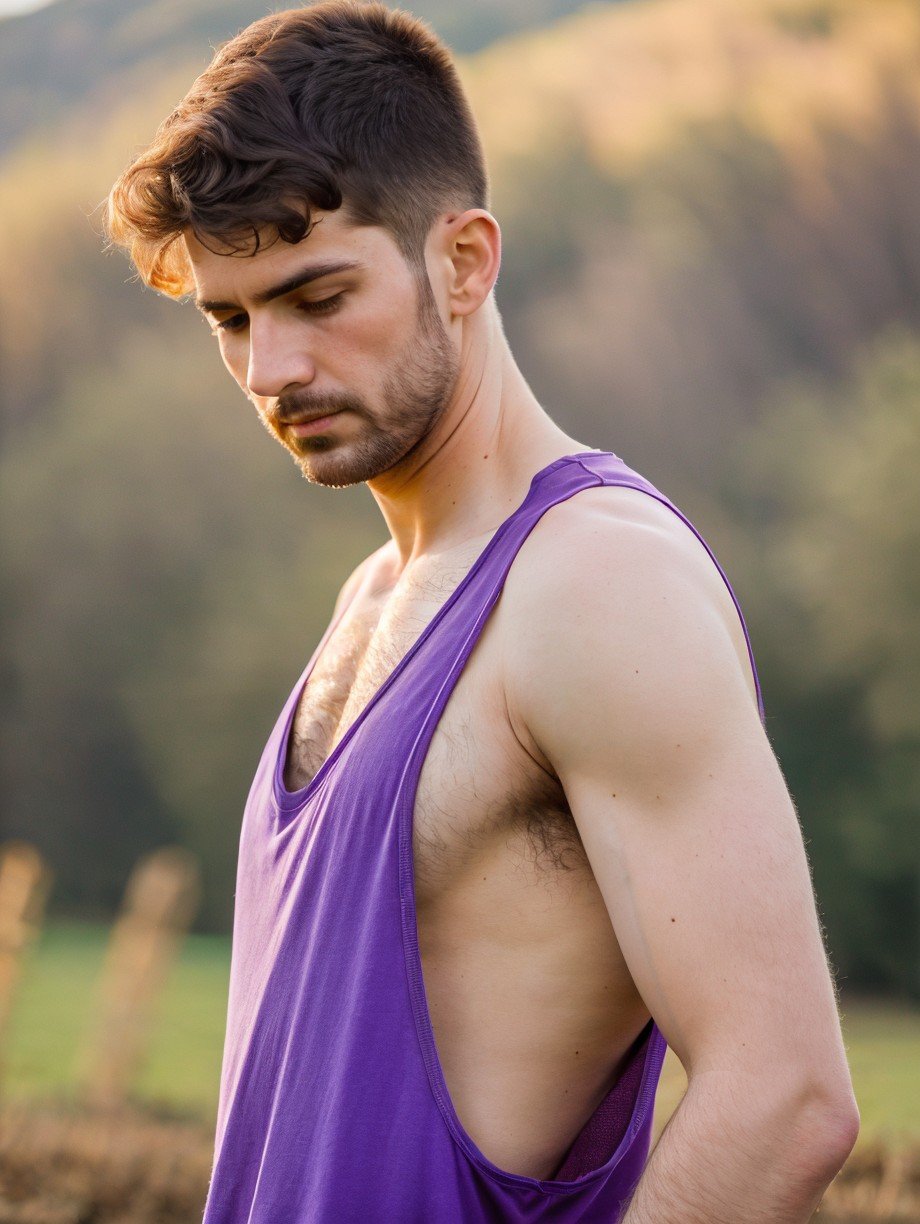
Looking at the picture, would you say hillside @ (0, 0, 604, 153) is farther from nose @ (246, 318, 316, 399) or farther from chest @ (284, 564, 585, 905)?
chest @ (284, 564, 585, 905)

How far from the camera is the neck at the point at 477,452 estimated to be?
148 centimetres

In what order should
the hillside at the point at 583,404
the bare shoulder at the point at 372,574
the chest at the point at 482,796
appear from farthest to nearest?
the hillside at the point at 583,404, the bare shoulder at the point at 372,574, the chest at the point at 482,796

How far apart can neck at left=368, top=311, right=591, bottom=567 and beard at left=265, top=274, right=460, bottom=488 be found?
34 millimetres

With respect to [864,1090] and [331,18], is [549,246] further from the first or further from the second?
[331,18]

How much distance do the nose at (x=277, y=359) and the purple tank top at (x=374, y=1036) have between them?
0.29 meters

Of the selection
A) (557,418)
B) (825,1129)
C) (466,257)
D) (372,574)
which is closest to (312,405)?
(466,257)

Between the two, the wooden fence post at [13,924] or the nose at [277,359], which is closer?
the nose at [277,359]

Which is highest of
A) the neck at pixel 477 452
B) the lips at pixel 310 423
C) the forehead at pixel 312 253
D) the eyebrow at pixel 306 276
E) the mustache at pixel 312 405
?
the forehead at pixel 312 253

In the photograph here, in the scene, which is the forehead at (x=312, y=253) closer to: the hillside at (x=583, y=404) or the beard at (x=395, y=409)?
the beard at (x=395, y=409)

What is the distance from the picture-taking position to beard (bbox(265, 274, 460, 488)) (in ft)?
4.79

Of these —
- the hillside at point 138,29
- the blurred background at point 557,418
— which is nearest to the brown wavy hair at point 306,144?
the blurred background at point 557,418

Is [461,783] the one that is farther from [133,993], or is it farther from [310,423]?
[133,993]

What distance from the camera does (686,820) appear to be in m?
1.10

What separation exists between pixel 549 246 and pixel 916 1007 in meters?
9.37
